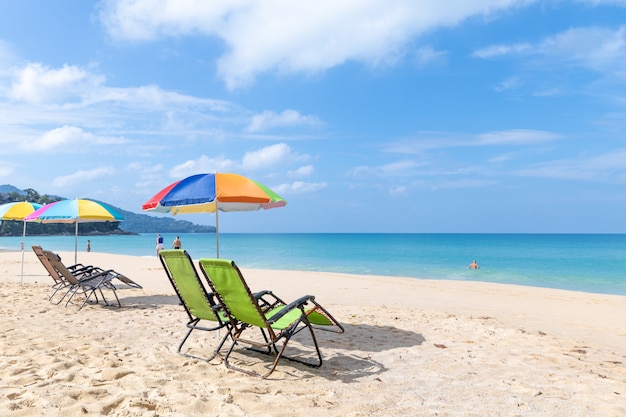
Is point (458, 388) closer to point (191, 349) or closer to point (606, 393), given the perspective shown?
point (606, 393)

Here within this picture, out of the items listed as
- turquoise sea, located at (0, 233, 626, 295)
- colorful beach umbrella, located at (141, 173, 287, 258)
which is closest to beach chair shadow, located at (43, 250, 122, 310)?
colorful beach umbrella, located at (141, 173, 287, 258)

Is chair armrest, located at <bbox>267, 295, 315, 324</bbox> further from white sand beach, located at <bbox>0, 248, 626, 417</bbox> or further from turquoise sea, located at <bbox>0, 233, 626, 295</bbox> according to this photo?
turquoise sea, located at <bbox>0, 233, 626, 295</bbox>

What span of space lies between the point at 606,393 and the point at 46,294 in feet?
30.1

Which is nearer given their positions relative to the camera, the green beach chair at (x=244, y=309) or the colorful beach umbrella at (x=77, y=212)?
the green beach chair at (x=244, y=309)

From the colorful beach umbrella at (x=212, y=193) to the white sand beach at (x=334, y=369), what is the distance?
155 centimetres

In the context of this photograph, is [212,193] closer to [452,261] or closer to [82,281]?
[82,281]

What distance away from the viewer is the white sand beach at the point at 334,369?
3.17 metres

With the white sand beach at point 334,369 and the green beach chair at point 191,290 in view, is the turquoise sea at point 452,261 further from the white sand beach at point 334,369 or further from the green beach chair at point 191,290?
the green beach chair at point 191,290

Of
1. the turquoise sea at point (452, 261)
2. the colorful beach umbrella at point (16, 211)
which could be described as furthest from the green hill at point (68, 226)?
Answer: the colorful beach umbrella at point (16, 211)

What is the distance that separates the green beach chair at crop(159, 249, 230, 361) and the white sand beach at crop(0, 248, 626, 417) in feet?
1.25

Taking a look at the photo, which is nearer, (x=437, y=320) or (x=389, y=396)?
(x=389, y=396)

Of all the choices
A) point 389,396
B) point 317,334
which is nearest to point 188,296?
point 317,334

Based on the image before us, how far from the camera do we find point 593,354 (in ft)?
16.8

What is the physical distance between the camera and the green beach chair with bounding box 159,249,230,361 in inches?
171
